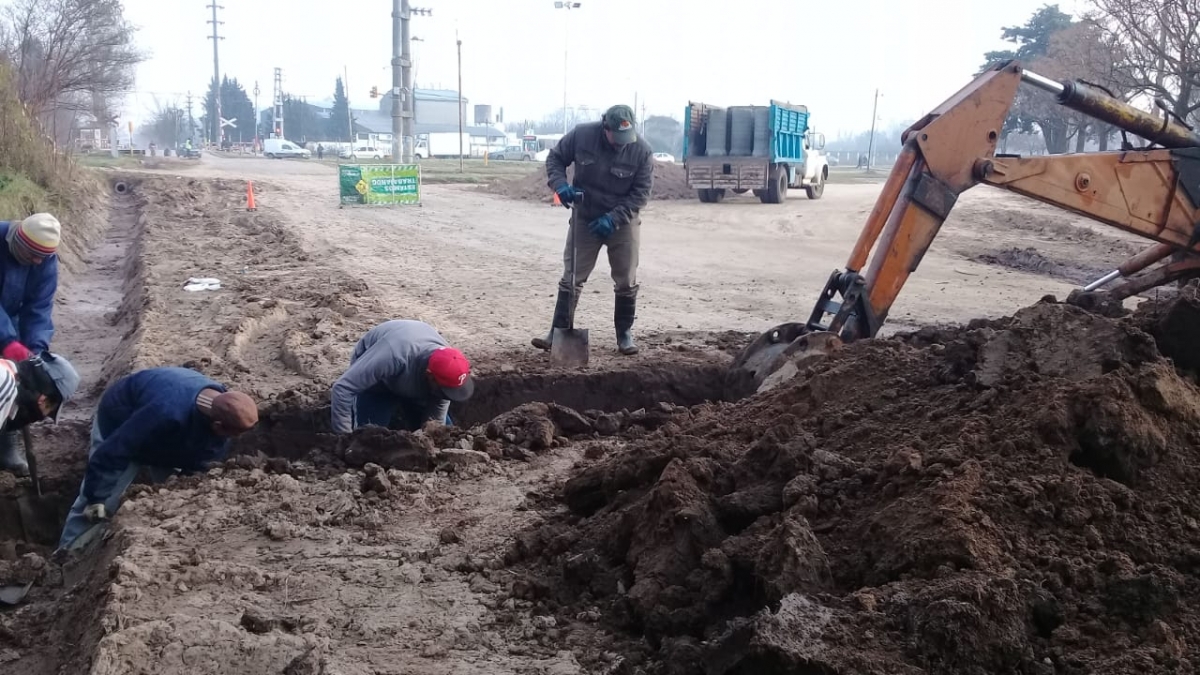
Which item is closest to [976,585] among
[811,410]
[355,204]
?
[811,410]

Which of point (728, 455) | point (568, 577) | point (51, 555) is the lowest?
point (51, 555)

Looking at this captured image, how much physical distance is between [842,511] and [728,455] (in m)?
0.78

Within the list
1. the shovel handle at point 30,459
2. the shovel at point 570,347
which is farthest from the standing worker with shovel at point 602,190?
the shovel handle at point 30,459

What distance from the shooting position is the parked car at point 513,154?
2704 inches

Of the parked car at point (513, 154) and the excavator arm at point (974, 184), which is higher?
the parked car at point (513, 154)

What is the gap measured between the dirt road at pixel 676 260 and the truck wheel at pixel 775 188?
543 millimetres

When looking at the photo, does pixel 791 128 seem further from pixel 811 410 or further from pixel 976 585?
pixel 976 585

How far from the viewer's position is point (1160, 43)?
16156 mm

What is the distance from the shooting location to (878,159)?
9394 centimetres

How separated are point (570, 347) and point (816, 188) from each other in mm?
21519

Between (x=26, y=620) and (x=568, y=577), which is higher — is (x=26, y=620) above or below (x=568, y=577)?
below

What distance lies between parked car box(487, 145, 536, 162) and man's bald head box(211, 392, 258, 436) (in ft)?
204

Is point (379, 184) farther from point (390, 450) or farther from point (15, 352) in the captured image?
point (390, 450)

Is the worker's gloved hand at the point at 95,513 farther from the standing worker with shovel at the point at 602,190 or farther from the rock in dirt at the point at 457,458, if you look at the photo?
the standing worker with shovel at the point at 602,190
